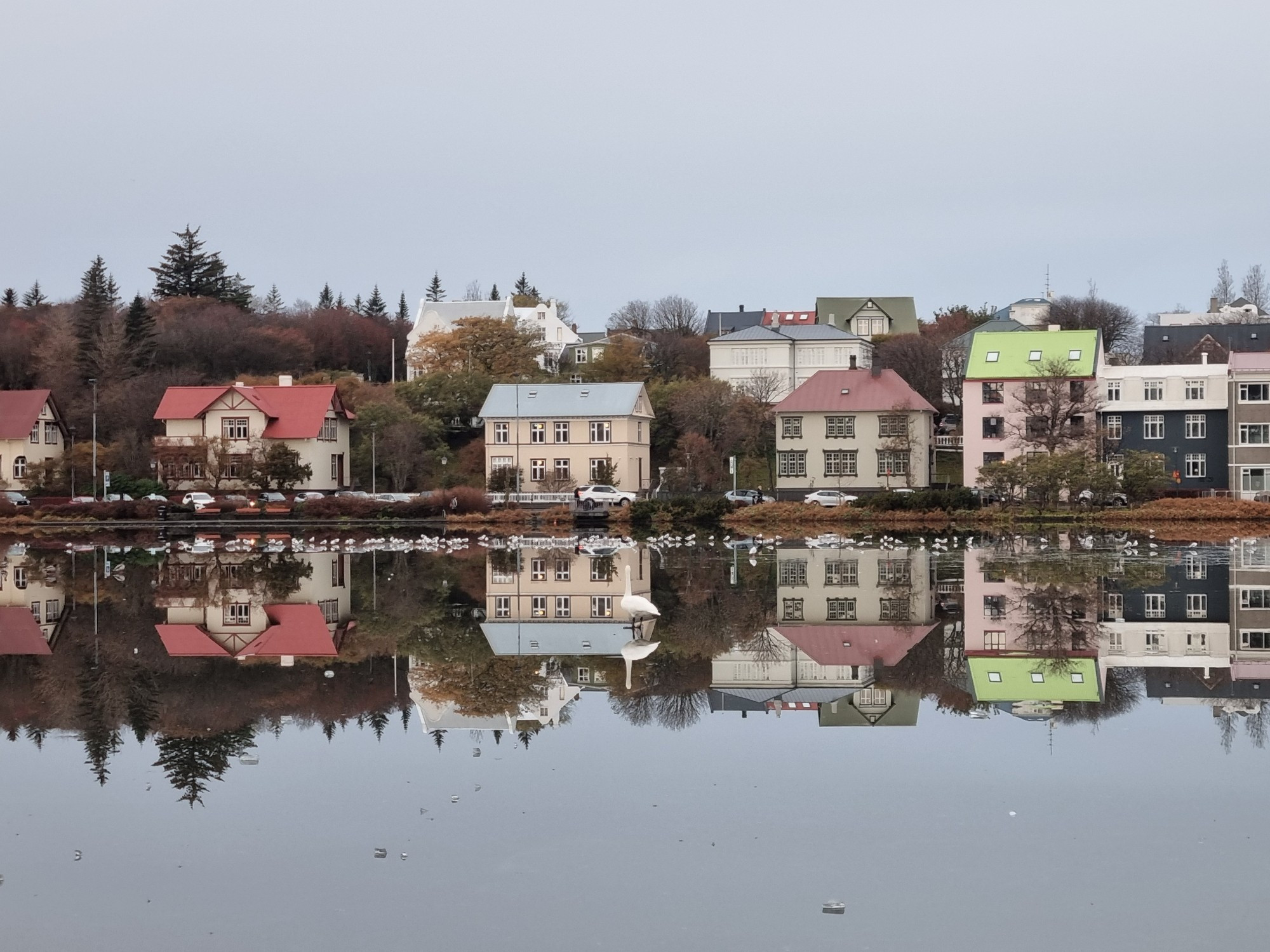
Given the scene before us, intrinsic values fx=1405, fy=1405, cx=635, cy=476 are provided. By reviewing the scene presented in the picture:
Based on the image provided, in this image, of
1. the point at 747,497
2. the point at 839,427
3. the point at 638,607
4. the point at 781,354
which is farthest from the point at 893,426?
the point at 638,607

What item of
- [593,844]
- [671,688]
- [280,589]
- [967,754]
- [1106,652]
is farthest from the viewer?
[280,589]

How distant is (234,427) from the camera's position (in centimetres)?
7106

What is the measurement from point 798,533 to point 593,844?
4171 centimetres

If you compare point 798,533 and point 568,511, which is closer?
point 798,533

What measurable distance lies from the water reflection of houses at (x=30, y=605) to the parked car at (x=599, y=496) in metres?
26.4

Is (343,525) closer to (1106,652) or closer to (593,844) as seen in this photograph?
(1106,652)

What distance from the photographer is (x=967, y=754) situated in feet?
37.8

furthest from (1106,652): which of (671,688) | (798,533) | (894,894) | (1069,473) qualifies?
(1069,473)

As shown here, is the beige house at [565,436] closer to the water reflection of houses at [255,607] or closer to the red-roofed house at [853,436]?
the red-roofed house at [853,436]

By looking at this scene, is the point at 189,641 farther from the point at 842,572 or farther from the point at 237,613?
the point at 842,572

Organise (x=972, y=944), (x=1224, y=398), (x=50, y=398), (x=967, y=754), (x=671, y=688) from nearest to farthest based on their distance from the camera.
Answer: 1. (x=972, y=944)
2. (x=967, y=754)
3. (x=671, y=688)
4. (x=1224, y=398)
5. (x=50, y=398)

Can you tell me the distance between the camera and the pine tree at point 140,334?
82.9 m

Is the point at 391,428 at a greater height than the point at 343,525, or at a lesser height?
greater

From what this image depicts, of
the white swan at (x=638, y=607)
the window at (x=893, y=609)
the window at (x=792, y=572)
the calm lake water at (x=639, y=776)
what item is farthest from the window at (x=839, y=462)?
the white swan at (x=638, y=607)
